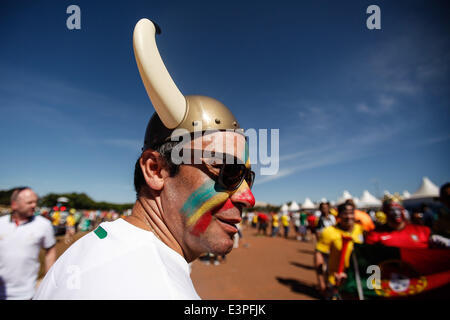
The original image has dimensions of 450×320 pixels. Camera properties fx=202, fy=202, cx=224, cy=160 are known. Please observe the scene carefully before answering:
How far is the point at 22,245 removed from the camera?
128 inches

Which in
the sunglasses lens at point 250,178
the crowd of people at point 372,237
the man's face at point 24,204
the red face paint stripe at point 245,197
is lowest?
the crowd of people at point 372,237

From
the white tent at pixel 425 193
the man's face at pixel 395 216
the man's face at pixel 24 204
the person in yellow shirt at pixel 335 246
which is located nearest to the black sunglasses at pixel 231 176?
the person in yellow shirt at pixel 335 246

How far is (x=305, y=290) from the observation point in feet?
23.2

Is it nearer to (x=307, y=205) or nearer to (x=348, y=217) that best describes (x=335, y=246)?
(x=348, y=217)

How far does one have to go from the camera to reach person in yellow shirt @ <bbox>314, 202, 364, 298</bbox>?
4.06 m

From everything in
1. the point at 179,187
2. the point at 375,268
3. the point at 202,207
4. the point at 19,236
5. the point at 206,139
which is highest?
the point at 206,139

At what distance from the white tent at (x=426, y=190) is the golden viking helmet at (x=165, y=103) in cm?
2587

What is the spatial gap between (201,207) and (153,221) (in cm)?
33

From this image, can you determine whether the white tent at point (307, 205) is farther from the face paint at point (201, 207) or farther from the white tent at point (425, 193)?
the face paint at point (201, 207)

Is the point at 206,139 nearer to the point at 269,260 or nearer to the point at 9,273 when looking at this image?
the point at 9,273

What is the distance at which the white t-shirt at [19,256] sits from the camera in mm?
3064

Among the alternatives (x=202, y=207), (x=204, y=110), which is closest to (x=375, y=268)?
(x=202, y=207)

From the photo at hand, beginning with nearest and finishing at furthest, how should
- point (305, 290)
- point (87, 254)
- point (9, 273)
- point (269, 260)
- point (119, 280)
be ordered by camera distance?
point (119, 280)
point (87, 254)
point (9, 273)
point (305, 290)
point (269, 260)
